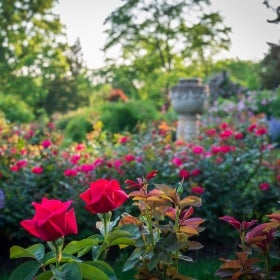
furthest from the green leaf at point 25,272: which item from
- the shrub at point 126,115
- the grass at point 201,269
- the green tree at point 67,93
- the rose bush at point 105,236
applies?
the green tree at point 67,93

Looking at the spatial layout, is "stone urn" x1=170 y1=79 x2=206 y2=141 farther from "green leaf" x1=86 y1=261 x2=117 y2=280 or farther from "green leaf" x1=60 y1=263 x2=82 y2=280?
"green leaf" x1=60 y1=263 x2=82 y2=280

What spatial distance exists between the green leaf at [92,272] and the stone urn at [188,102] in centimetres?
816

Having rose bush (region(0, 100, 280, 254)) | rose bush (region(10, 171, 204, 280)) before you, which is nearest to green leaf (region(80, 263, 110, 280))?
rose bush (region(10, 171, 204, 280))

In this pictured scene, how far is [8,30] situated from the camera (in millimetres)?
16422

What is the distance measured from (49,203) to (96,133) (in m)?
4.47

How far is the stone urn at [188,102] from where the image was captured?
975 cm

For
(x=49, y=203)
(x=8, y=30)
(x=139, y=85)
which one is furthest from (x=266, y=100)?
(x=49, y=203)

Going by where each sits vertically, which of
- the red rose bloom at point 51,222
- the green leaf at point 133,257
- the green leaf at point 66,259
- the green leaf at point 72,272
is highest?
the red rose bloom at point 51,222

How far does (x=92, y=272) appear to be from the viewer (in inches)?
58.7

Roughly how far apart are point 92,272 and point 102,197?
0.23m

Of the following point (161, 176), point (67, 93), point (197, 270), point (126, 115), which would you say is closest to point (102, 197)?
point (197, 270)

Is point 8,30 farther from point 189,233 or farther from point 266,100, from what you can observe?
point 189,233

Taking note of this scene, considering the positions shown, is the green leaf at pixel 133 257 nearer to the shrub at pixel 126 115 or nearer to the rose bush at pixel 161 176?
the rose bush at pixel 161 176

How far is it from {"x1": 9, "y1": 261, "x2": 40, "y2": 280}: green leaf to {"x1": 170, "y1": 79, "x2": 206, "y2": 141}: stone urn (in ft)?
26.7
